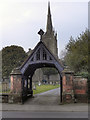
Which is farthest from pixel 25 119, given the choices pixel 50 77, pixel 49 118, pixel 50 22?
pixel 50 22

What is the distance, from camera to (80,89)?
51.7 ft

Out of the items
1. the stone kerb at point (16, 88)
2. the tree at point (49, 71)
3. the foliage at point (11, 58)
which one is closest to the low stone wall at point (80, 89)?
the stone kerb at point (16, 88)

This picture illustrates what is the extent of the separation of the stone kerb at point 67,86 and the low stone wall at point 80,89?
2.70 feet

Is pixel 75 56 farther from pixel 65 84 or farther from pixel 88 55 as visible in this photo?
pixel 65 84

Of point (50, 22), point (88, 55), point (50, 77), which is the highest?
point (50, 22)

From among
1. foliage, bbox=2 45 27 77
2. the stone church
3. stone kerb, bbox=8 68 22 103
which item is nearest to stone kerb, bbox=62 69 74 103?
stone kerb, bbox=8 68 22 103

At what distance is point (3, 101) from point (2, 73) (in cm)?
2578

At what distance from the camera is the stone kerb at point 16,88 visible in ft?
50.2

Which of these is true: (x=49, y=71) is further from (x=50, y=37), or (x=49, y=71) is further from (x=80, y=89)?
(x=80, y=89)

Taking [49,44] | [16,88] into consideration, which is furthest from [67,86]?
[49,44]

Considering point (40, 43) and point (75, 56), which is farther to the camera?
point (75, 56)

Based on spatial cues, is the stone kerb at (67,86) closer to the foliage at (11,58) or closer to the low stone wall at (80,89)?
the low stone wall at (80,89)

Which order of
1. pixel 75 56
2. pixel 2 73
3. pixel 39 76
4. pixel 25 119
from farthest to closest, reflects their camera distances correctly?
pixel 39 76 < pixel 2 73 < pixel 75 56 < pixel 25 119

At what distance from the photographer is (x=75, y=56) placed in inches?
1034
